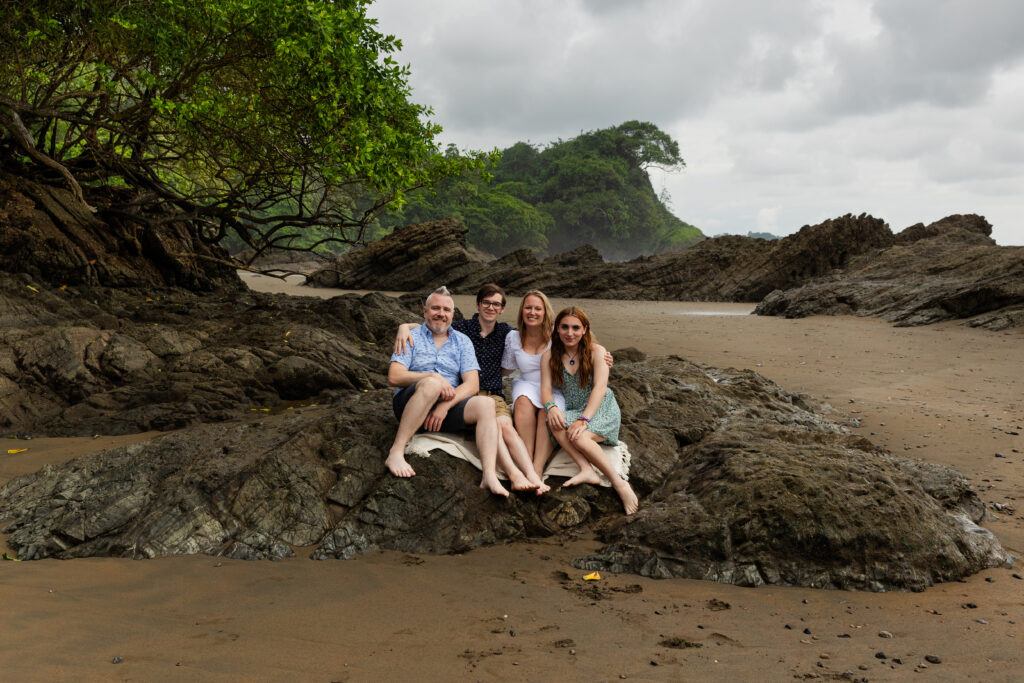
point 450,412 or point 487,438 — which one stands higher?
point 450,412

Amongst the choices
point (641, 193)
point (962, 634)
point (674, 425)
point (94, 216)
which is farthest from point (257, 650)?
point (641, 193)

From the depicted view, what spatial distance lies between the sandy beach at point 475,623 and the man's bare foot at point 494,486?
1.19ft

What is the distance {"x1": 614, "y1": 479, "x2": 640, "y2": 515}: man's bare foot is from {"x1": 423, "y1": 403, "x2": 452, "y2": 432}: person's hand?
1.33 meters

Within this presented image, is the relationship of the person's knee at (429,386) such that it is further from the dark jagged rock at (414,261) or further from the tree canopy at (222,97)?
the dark jagged rock at (414,261)

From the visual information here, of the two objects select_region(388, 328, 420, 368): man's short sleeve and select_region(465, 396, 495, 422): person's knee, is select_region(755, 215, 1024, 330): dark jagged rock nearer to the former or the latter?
select_region(465, 396, 495, 422): person's knee

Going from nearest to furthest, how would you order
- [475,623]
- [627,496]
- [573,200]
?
[475,623] < [627,496] < [573,200]

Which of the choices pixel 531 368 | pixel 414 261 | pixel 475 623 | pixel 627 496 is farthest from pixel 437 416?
pixel 414 261

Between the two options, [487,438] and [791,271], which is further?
[791,271]

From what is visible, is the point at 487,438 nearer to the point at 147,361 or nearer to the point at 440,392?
the point at 440,392

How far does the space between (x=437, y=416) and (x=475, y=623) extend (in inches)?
68.8

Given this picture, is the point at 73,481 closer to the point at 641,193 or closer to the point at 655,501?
the point at 655,501

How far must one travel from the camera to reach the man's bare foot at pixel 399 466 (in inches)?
191

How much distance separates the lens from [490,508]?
4836mm

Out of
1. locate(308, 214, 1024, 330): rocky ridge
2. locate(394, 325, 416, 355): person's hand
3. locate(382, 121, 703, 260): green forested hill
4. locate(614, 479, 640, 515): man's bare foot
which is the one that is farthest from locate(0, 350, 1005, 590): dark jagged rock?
locate(382, 121, 703, 260): green forested hill
